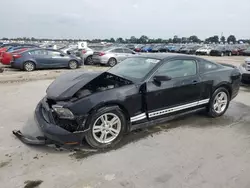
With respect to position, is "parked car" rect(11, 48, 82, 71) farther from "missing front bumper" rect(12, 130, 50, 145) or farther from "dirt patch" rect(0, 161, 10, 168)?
"dirt patch" rect(0, 161, 10, 168)

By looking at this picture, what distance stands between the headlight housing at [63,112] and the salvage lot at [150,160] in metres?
0.59

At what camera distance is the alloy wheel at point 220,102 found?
18.6 ft

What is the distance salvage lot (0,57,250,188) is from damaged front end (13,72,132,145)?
0.85ft

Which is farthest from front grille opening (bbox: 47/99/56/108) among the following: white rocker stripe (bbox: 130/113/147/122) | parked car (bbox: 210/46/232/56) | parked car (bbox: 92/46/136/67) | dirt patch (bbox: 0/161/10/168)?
parked car (bbox: 210/46/232/56)

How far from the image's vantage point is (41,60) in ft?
50.2

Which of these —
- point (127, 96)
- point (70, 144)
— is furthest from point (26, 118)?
point (127, 96)

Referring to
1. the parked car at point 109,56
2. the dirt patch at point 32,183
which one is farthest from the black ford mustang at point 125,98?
the parked car at point 109,56

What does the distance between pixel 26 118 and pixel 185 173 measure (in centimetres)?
378

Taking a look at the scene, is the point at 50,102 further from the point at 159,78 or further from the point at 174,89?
the point at 174,89

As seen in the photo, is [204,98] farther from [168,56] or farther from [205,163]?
[205,163]

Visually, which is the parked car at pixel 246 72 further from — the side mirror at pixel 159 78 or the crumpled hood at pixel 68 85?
the crumpled hood at pixel 68 85

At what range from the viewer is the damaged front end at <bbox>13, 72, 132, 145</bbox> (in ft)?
12.4

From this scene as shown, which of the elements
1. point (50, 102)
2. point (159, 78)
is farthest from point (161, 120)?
point (50, 102)

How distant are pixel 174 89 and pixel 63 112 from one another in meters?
2.16
